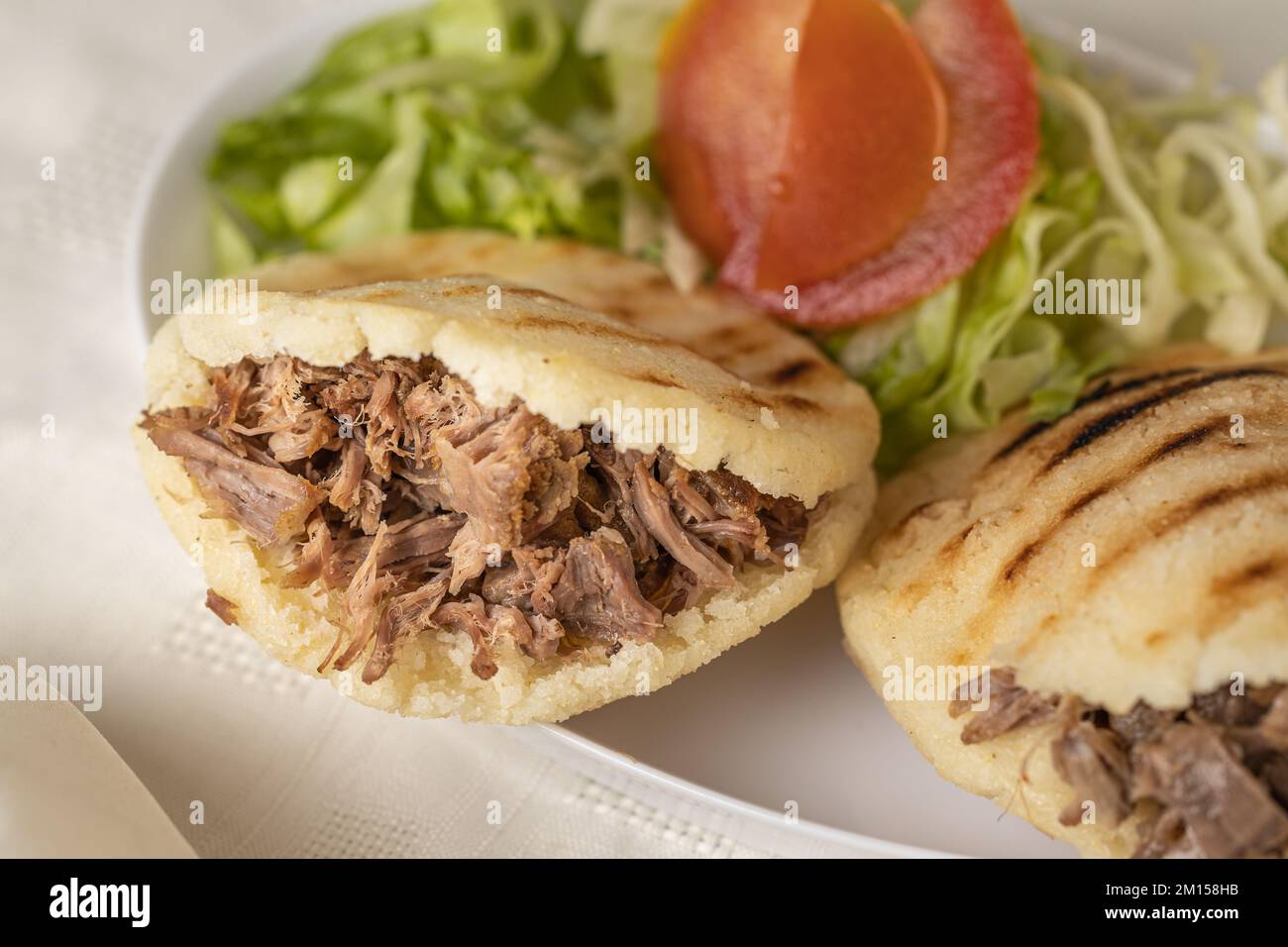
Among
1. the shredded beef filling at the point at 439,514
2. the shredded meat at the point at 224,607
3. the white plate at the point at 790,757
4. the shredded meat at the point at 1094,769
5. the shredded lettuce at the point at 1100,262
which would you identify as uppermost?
the shredded lettuce at the point at 1100,262

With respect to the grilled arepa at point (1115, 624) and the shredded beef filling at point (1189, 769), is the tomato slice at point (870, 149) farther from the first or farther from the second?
the shredded beef filling at point (1189, 769)

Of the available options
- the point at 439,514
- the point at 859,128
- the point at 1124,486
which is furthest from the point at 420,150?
the point at 1124,486

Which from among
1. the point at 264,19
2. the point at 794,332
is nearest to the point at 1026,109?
the point at 794,332

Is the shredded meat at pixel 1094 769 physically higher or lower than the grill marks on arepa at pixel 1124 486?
lower

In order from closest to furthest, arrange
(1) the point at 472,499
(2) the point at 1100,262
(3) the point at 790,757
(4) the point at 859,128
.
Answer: (1) the point at 472,499 → (3) the point at 790,757 → (4) the point at 859,128 → (2) the point at 1100,262

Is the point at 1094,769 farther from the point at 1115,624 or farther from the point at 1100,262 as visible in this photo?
the point at 1100,262

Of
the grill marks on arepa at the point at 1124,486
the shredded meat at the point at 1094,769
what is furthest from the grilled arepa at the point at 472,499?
the shredded meat at the point at 1094,769
